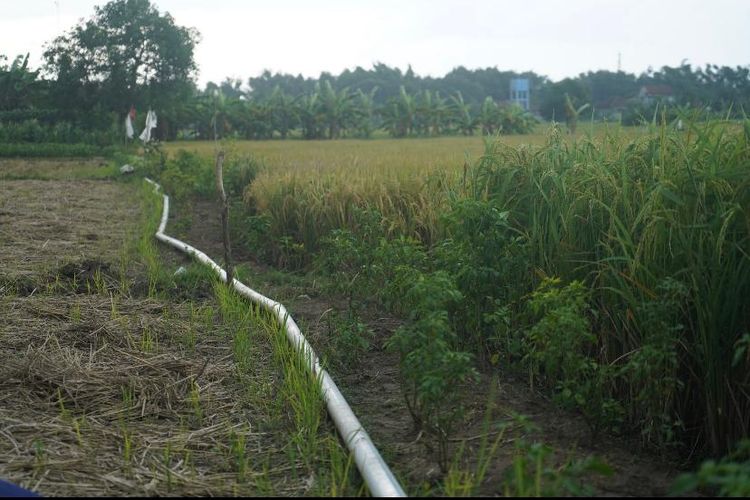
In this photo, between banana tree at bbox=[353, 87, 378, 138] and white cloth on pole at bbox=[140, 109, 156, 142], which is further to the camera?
banana tree at bbox=[353, 87, 378, 138]

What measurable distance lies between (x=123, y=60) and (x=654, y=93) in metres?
31.0

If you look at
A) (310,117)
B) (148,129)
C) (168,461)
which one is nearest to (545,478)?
(168,461)

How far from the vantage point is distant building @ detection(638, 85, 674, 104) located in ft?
22.8

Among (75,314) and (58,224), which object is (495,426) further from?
(58,224)

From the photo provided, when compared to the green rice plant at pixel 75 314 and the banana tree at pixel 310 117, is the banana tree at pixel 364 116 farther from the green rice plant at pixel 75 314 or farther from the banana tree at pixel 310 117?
the green rice plant at pixel 75 314

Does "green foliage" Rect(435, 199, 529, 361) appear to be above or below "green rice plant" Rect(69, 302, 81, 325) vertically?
above

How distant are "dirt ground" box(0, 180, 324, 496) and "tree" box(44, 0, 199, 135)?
31498 mm

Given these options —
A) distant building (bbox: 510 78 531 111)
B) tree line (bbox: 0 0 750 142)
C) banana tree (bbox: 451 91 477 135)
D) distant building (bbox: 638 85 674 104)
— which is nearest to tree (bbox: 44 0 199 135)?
tree line (bbox: 0 0 750 142)

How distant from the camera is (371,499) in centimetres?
250

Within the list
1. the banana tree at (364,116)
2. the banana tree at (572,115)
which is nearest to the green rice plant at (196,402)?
the banana tree at (572,115)

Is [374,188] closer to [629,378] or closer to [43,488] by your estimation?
[629,378]

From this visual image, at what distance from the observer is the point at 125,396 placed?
11.5 ft

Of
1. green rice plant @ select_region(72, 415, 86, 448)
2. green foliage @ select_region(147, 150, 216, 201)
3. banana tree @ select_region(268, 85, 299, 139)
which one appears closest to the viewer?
green rice plant @ select_region(72, 415, 86, 448)

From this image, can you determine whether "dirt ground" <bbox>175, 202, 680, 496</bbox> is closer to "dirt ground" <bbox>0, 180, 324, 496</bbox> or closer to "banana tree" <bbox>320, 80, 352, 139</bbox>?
"dirt ground" <bbox>0, 180, 324, 496</bbox>
